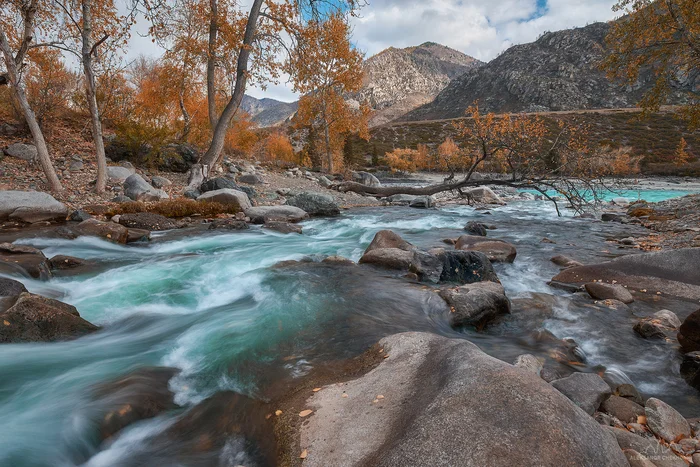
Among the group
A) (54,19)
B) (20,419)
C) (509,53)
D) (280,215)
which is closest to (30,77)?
(54,19)

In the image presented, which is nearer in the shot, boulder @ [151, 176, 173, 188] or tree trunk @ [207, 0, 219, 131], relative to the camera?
boulder @ [151, 176, 173, 188]

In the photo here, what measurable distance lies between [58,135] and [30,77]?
2.74 metres

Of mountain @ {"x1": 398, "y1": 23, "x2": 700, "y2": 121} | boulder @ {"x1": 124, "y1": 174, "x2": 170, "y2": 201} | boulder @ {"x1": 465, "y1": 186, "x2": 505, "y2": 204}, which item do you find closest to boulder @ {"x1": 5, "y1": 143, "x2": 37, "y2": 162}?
boulder @ {"x1": 124, "y1": 174, "x2": 170, "y2": 201}

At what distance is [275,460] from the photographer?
2.52m

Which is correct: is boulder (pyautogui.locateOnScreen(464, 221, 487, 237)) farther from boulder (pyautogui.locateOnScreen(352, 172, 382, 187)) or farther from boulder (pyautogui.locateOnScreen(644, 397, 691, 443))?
boulder (pyautogui.locateOnScreen(352, 172, 382, 187))

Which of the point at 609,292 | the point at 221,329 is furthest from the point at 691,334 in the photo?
the point at 221,329

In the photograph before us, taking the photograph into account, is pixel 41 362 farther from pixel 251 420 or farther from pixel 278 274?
pixel 278 274

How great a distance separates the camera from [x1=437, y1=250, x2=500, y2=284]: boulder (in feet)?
22.3

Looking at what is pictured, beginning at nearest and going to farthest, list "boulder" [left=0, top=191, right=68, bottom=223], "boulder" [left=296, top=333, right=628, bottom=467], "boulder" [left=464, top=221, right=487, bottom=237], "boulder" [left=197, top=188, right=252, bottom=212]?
"boulder" [left=296, top=333, right=628, bottom=467]
"boulder" [left=0, top=191, right=68, bottom=223]
"boulder" [left=464, top=221, right=487, bottom=237]
"boulder" [left=197, top=188, right=252, bottom=212]

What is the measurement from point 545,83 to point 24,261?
138m

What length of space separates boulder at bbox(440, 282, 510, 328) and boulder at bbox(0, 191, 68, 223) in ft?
33.7

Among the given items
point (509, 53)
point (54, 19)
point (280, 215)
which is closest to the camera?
point (54, 19)

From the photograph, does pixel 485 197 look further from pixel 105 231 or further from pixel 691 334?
pixel 105 231

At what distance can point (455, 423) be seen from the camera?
2.17 metres
